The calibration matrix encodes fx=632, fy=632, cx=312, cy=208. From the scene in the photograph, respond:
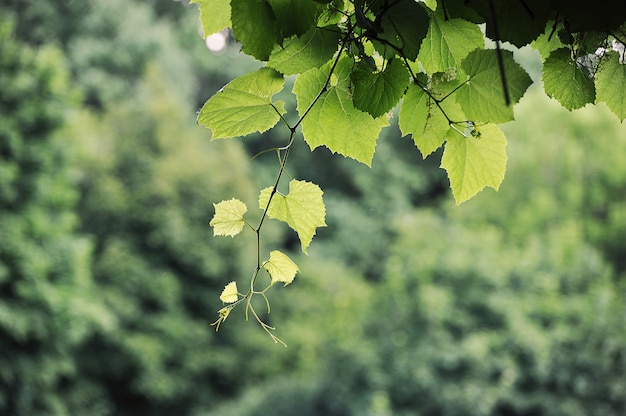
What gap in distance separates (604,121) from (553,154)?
3.23 ft


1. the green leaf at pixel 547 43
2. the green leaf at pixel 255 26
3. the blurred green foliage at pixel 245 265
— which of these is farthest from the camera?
the blurred green foliage at pixel 245 265

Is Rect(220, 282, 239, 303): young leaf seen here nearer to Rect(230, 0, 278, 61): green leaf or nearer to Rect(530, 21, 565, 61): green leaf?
Rect(230, 0, 278, 61): green leaf

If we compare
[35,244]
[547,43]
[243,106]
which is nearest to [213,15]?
[243,106]

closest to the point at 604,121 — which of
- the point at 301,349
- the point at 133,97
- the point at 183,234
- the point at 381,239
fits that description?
the point at 381,239

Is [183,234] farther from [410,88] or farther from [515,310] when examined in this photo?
[410,88]

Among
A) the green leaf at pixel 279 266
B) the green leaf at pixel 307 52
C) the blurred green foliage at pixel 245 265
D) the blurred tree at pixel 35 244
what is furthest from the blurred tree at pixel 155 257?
the green leaf at pixel 307 52

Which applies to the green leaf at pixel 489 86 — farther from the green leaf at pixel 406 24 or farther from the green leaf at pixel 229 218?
the green leaf at pixel 229 218

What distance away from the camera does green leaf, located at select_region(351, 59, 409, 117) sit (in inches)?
22.8

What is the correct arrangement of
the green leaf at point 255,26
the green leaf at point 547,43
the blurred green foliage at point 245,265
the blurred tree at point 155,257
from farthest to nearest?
the blurred tree at point 155,257, the blurred green foliage at point 245,265, the green leaf at point 547,43, the green leaf at point 255,26

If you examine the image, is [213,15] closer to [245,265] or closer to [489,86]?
[489,86]

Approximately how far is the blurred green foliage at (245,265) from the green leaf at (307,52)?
19.1ft

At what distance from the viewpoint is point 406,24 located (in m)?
0.55

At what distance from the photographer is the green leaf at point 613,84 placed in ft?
2.01

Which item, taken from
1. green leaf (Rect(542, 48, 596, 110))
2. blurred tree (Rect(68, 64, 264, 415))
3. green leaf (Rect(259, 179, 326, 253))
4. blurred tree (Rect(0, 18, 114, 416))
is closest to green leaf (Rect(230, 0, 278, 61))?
green leaf (Rect(259, 179, 326, 253))
